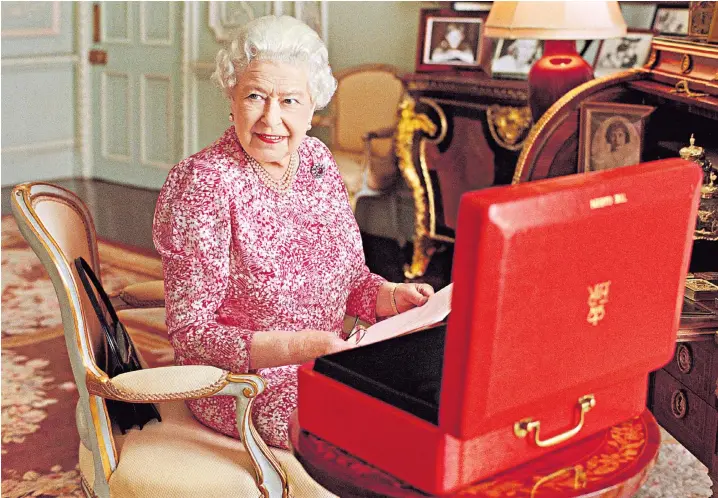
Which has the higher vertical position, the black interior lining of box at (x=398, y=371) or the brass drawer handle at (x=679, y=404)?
the black interior lining of box at (x=398, y=371)

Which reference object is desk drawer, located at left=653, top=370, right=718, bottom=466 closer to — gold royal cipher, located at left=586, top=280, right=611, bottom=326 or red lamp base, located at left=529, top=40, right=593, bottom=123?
gold royal cipher, located at left=586, top=280, right=611, bottom=326

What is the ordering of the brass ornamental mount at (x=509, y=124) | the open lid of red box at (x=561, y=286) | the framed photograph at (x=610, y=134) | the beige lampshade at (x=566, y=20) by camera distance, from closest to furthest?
the open lid of red box at (x=561, y=286)
the framed photograph at (x=610, y=134)
the beige lampshade at (x=566, y=20)
the brass ornamental mount at (x=509, y=124)

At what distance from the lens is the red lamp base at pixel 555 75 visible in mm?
3928

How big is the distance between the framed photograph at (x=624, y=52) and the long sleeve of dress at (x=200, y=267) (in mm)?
3381

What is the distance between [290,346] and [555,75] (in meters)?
2.44

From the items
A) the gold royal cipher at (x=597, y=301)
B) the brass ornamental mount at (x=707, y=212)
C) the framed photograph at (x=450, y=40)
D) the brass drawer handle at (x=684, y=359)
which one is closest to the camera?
the gold royal cipher at (x=597, y=301)

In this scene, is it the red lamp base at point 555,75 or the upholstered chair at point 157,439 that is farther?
the red lamp base at point 555,75

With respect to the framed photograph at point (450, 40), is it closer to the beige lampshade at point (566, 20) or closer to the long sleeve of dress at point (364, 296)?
the beige lampshade at point (566, 20)

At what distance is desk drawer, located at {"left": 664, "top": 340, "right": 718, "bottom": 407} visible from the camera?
1988mm

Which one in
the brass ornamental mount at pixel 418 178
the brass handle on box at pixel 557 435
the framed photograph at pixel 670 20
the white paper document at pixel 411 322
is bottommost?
the brass ornamental mount at pixel 418 178

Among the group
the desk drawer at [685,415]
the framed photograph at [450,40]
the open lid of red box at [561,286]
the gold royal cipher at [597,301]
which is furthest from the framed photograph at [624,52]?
the gold royal cipher at [597,301]

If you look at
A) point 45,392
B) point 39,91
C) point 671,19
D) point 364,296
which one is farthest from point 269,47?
point 39,91

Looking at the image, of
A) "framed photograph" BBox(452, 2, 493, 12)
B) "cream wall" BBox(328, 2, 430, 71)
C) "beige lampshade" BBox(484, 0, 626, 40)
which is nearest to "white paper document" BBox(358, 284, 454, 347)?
"beige lampshade" BBox(484, 0, 626, 40)

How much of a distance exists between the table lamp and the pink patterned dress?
1.89m
